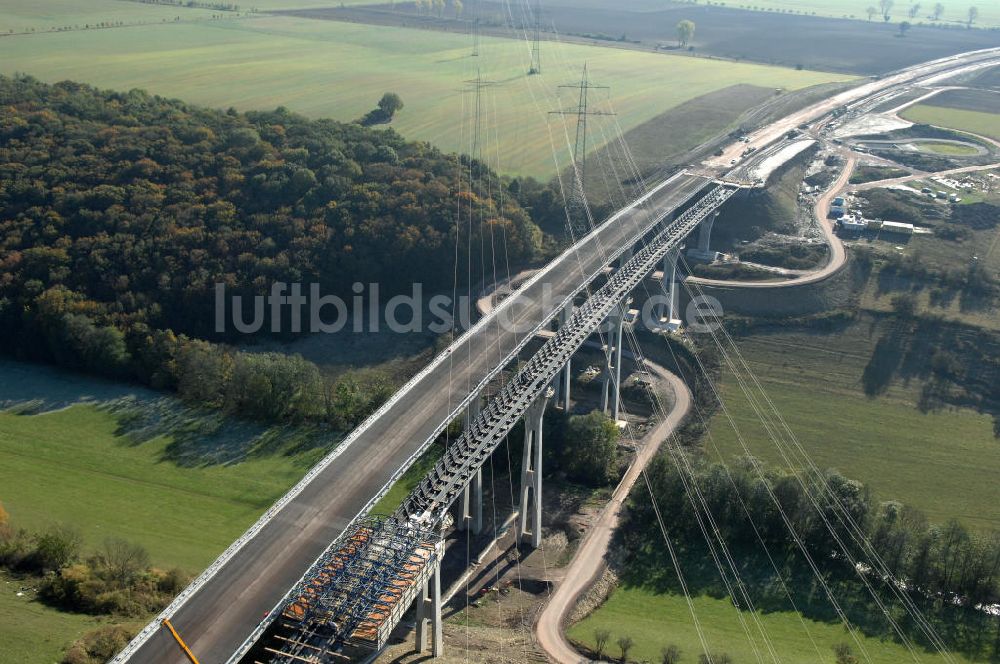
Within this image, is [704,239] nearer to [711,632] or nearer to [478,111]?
[478,111]

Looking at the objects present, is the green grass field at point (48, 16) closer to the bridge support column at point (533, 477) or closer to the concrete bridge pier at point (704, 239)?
the concrete bridge pier at point (704, 239)

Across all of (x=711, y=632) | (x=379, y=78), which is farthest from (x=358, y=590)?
(x=379, y=78)

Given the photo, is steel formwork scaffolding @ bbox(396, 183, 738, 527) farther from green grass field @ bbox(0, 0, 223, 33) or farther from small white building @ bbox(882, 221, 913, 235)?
green grass field @ bbox(0, 0, 223, 33)

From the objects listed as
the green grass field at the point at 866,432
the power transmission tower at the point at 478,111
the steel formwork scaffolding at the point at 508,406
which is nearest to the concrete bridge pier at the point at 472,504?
the steel formwork scaffolding at the point at 508,406

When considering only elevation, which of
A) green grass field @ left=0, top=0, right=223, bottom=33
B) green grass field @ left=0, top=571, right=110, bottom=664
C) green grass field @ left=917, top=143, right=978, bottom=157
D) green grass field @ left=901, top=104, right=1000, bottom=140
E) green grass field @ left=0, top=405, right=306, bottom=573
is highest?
green grass field @ left=0, top=0, right=223, bottom=33

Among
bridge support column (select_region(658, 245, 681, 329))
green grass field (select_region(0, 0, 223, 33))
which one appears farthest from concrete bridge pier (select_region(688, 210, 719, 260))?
green grass field (select_region(0, 0, 223, 33))

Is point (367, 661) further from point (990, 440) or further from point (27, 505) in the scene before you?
point (990, 440)

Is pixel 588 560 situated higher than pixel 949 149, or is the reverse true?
pixel 949 149
